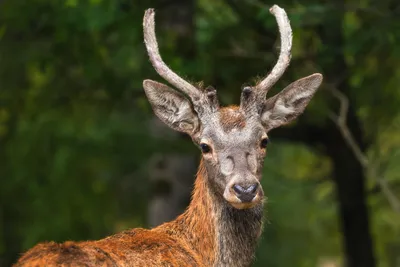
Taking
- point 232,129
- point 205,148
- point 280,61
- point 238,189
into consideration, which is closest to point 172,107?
point 205,148

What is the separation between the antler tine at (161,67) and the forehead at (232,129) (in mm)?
320

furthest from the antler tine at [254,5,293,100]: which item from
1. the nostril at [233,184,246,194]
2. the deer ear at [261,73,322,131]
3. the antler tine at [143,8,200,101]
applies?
the nostril at [233,184,246,194]

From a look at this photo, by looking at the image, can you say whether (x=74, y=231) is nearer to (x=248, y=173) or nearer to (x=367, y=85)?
(x=367, y=85)

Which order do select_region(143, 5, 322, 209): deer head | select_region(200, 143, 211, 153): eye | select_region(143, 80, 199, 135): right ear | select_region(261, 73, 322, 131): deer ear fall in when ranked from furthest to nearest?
1. select_region(261, 73, 322, 131): deer ear
2. select_region(143, 80, 199, 135): right ear
3. select_region(200, 143, 211, 153): eye
4. select_region(143, 5, 322, 209): deer head

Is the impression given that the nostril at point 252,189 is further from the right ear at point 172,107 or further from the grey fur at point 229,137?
the right ear at point 172,107

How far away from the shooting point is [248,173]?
9727mm

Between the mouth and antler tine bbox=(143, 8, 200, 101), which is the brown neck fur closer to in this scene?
the mouth

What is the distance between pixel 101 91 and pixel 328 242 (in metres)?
7.91

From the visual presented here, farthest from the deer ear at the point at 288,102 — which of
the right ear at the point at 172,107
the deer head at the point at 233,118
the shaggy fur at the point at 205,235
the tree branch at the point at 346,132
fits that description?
the tree branch at the point at 346,132

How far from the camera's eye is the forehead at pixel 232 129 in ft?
32.9

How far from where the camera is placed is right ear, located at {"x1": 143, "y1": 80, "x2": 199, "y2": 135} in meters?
10.6

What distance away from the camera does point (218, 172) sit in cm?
995

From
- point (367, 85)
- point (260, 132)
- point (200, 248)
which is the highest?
point (367, 85)

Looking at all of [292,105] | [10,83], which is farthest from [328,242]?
[292,105]
